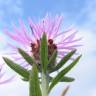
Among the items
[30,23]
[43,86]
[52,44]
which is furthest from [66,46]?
[43,86]

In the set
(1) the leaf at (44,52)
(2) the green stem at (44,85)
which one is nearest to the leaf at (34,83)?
(2) the green stem at (44,85)

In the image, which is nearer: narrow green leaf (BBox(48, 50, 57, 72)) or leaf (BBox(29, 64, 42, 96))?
leaf (BBox(29, 64, 42, 96))

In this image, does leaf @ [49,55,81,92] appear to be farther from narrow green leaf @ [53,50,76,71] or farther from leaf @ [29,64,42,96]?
leaf @ [29,64,42,96]

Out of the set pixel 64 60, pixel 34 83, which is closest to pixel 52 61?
pixel 64 60

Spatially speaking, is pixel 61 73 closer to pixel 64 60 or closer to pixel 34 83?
pixel 64 60

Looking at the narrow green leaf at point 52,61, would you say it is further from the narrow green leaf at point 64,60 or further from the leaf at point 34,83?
the leaf at point 34,83

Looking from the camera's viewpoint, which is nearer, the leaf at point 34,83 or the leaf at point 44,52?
the leaf at point 34,83

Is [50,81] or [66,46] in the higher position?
[66,46]

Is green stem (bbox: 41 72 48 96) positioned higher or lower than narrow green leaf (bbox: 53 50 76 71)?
lower

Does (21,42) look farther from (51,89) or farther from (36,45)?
(51,89)

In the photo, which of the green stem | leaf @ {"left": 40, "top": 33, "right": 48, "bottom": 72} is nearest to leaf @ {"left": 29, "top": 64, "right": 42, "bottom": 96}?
the green stem

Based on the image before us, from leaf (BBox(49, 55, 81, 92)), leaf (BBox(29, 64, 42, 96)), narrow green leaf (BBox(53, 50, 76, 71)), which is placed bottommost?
leaf (BBox(29, 64, 42, 96))
